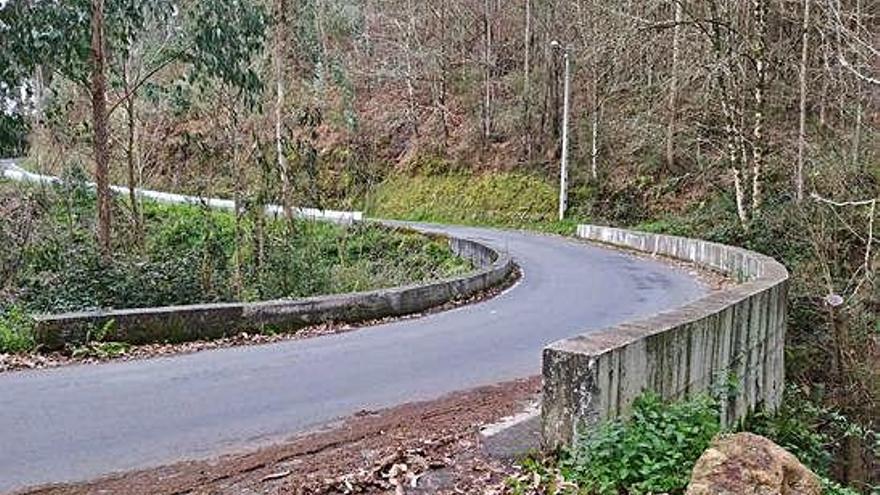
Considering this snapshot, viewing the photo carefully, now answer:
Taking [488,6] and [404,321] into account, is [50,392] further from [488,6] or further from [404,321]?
[488,6]

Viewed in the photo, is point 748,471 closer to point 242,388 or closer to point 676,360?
point 676,360

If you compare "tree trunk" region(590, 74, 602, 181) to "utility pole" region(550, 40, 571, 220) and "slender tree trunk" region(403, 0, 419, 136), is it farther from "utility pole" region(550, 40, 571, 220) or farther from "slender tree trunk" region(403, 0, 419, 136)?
"slender tree trunk" region(403, 0, 419, 136)

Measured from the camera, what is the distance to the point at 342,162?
4434 cm

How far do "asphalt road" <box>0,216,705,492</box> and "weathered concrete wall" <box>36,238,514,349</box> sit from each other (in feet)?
2.06

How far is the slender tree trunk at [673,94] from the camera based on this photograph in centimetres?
3006

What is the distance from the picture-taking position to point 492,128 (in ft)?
136

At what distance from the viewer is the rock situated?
458 centimetres

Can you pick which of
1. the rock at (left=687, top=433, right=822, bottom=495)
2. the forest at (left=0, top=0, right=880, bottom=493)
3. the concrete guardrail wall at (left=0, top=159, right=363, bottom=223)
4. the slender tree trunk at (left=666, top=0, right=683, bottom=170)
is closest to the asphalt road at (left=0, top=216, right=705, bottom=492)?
the rock at (left=687, top=433, right=822, bottom=495)

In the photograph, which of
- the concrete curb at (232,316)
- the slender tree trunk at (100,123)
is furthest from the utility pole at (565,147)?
the slender tree trunk at (100,123)

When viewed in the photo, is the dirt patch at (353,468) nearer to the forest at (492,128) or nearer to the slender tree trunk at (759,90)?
the forest at (492,128)

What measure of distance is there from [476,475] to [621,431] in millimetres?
1015

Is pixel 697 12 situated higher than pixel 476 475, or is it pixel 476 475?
pixel 697 12

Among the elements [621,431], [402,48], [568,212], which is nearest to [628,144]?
[568,212]

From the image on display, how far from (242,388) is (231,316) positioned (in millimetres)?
2757
